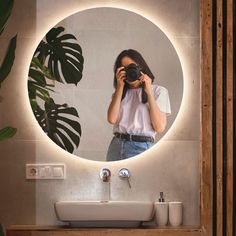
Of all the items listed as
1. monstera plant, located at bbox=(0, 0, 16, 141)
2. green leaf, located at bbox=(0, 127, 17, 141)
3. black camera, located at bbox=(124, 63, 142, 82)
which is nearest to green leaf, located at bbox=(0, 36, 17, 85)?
monstera plant, located at bbox=(0, 0, 16, 141)

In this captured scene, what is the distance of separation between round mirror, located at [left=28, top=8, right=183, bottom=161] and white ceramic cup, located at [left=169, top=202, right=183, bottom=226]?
461 mm

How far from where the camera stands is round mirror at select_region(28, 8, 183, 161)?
346 cm

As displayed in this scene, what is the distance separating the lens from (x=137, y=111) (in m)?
3.48

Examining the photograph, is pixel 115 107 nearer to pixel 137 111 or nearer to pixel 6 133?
pixel 137 111

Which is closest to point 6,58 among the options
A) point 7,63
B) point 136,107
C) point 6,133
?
point 7,63

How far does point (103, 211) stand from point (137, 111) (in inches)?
27.6

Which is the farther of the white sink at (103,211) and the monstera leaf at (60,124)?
the monstera leaf at (60,124)

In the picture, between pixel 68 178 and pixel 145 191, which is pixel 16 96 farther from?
pixel 145 191

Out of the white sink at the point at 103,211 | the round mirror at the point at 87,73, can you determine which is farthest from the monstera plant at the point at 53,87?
the white sink at the point at 103,211

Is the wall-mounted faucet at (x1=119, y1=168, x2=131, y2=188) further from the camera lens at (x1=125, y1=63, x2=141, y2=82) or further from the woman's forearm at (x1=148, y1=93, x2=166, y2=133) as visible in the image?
the camera lens at (x1=125, y1=63, x2=141, y2=82)

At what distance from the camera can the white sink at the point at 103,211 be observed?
3.31m

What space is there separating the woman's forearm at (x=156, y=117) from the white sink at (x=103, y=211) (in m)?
0.51

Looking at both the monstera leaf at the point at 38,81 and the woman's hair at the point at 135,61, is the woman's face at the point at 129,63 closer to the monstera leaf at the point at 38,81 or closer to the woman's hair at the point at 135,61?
the woman's hair at the point at 135,61

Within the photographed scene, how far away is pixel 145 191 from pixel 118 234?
34 centimetres
